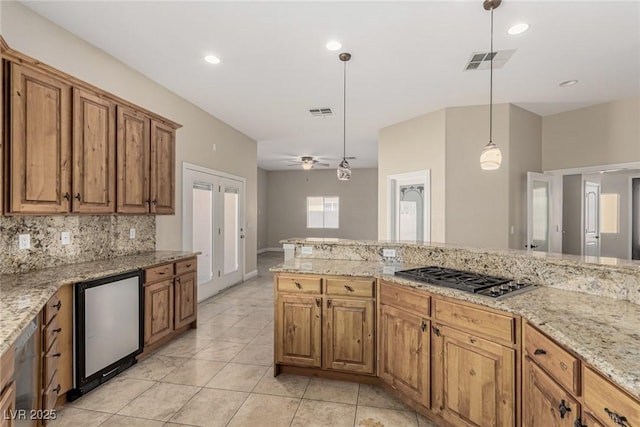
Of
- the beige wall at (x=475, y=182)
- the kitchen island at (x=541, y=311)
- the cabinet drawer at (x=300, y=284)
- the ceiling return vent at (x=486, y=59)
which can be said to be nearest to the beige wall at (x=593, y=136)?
the beige wall at (x=475, y=182)

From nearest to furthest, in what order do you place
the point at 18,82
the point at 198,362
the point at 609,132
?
the point at 18,82, the point at 198,362, the point at 609,132

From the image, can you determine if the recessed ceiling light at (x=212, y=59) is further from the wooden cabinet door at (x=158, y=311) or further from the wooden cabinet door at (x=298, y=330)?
the wooden cabinet door at (x=298, y=330)

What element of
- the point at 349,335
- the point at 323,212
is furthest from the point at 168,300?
the point at 323,212

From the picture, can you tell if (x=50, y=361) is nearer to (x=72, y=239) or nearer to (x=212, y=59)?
(x=72, y=239)

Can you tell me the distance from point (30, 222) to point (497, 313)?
3448 mm

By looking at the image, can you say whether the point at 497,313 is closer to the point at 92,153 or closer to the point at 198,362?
the point at 198,362

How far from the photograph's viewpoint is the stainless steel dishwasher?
7.63 feet

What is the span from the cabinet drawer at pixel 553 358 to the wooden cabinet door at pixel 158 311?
3.04m

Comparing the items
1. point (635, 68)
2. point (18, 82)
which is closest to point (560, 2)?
point (635, 68)

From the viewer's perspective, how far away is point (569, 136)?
4938mm

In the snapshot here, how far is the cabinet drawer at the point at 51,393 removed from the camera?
1948 millimetres

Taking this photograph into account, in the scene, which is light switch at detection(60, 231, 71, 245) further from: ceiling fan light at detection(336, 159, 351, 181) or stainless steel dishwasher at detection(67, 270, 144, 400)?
ceiling fan light at detection(336, 159, 351, 181)

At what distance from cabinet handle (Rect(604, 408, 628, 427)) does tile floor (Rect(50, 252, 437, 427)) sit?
1.31m

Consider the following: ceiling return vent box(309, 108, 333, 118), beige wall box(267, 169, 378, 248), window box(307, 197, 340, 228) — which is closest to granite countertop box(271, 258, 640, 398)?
ceiling return vent box(309, 108, 333, 118)
